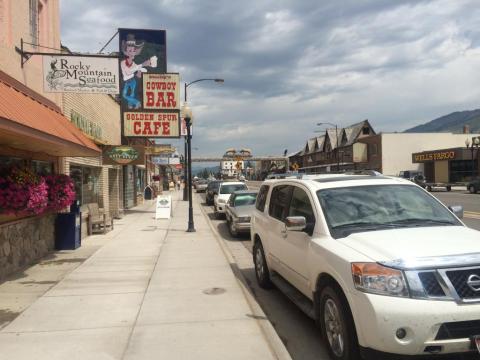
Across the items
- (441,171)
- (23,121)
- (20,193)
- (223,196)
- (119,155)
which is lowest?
(223,196)

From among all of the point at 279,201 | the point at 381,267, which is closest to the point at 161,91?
the point at 279,201

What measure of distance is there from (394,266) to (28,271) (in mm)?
7472

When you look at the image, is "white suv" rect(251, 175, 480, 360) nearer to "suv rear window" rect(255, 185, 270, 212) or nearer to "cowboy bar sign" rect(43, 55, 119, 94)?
"suv rear window" rect(255, 185, 270, 212)

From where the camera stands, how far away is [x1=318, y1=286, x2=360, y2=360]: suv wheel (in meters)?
4.16

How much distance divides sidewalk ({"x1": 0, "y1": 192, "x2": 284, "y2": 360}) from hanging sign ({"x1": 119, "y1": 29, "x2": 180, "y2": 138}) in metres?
12.6

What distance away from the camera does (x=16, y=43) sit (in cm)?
939

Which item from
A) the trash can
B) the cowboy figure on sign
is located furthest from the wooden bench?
the cowboy figure on sign

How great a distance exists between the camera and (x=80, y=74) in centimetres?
1022

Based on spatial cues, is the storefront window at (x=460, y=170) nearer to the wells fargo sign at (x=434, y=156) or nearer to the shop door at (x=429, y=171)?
the wells fargo sign at (x=434, y=156)

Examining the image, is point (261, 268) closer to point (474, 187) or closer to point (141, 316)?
point (141, 316)

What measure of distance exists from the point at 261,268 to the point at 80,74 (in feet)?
18.9

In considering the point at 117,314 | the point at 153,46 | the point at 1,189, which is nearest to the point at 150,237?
the point at 1,189

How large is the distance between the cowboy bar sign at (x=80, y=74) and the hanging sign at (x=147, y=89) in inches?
453

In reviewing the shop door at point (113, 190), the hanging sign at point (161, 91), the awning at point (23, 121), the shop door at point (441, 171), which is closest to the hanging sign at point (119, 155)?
the hanging sign at point (161, 91)
